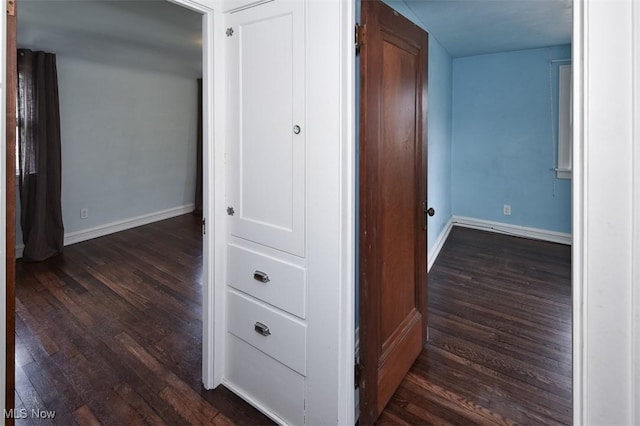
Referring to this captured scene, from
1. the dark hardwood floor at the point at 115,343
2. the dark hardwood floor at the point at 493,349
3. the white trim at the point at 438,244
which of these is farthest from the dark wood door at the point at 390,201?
the white trim at the point at 438,244

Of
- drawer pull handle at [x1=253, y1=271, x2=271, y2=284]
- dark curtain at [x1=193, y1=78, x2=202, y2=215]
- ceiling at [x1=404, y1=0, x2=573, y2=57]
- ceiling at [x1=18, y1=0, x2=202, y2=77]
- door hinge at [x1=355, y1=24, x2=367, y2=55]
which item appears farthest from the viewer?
dark curtain at [x1=193, y1=78, x2=202, y2=215]

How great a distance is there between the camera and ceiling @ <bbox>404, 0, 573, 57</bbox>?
9.35ft

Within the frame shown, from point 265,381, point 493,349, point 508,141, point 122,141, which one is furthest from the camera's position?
point 122,141

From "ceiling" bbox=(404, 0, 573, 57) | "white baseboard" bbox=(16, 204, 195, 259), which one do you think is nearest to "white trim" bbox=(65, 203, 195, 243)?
"white baseboard" bbox=(16, 204, 195, 259)

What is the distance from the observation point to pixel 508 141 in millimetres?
4586

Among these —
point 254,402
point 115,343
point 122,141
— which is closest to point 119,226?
point 122,141

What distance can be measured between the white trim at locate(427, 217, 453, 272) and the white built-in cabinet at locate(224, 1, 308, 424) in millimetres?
2238

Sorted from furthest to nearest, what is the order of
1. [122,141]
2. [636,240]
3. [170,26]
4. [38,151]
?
[122,141]
[38,151]
[170,26]
[636,240]

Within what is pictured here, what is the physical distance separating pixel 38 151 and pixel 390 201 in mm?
3931

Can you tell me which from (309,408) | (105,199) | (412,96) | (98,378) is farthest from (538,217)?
(105,199)

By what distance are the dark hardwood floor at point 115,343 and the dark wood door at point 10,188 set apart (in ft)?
2.50

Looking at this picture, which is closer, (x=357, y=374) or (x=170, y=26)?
(x=357, y=374)

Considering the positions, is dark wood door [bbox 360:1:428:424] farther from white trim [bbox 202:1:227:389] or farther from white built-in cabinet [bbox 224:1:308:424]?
white trim [bbox 202:1:227:389]

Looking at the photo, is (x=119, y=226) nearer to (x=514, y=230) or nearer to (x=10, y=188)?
(x=10, y=188)
